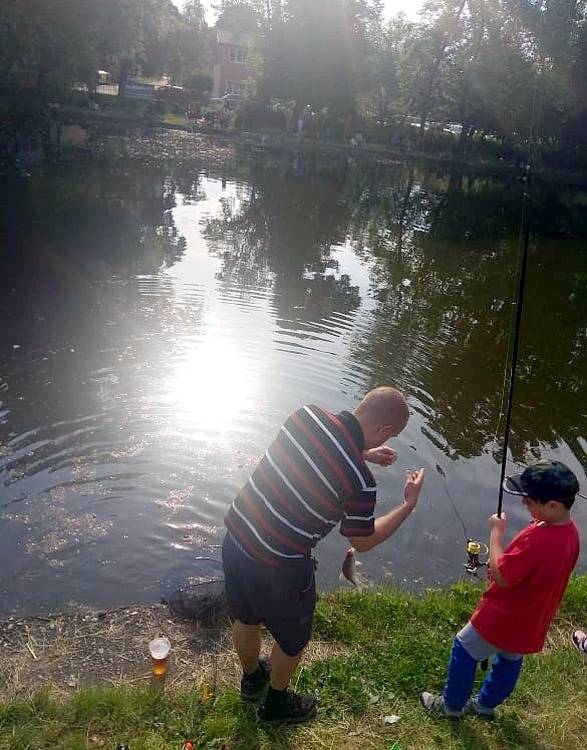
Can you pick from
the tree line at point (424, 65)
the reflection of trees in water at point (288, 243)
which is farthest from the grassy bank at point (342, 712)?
the tree line at point (424, 65)

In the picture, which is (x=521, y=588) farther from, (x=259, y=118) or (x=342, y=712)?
(x=259, y=118)

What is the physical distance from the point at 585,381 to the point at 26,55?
2966 cm

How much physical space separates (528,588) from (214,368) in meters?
7.04

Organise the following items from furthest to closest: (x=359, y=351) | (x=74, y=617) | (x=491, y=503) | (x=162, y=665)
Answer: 1. (x=359, y=351)
2. (x=491, y=503)
3. (x=74, y=617)
4. (x=162, y=665)

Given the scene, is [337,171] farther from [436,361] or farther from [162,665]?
[162,665]

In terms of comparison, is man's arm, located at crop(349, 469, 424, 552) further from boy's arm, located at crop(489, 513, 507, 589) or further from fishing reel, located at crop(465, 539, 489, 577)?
fishing reel, located at crop(465, 539, 489, 577)

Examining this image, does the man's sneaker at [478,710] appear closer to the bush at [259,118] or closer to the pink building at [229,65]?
the bush at [259,118]

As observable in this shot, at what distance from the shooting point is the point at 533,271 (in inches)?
787

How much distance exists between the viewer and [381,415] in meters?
3.16

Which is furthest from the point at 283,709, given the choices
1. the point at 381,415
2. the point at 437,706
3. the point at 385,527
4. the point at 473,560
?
the point at 473,560

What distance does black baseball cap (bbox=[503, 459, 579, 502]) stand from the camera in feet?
10.5

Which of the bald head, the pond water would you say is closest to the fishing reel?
the pond water

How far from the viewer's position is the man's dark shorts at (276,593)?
3.27 m

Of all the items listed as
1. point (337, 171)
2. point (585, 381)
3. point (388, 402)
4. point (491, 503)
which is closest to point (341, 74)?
point (337, 171)
